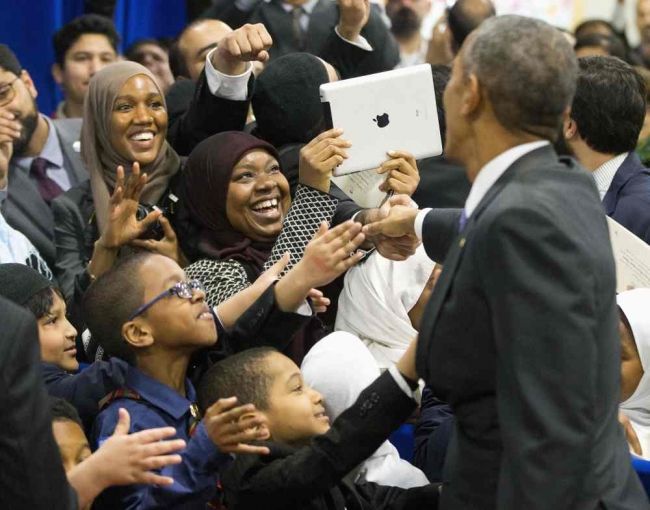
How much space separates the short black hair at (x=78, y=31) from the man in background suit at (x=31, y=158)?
82cm

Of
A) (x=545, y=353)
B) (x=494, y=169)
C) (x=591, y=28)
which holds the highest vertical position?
(x=494, y=169)

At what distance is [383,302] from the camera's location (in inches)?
138

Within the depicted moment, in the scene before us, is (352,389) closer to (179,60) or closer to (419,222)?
(419,222)

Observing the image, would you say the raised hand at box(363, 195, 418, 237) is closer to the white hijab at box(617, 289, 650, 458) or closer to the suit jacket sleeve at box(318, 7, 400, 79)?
the white hijab at box(617, 289, 650, 458)

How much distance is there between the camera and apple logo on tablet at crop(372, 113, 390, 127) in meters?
3.61

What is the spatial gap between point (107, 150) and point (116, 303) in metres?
1.14

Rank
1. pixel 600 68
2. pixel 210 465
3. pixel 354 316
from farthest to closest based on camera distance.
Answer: pixel 600 68 → pixel 354 316 → pixel 210 465

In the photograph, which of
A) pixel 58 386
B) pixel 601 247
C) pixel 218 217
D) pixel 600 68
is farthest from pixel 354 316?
pixel 601 247

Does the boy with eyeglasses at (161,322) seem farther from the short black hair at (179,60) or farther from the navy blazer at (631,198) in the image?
the short black hair at (179,60)

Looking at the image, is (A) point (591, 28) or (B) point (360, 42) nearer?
(B) point (360, 42)

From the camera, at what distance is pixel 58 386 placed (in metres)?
3.16

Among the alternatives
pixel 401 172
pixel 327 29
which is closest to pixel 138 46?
pixel 327 29

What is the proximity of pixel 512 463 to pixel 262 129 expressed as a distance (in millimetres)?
2264

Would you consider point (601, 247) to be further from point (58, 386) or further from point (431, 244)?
point (58, 386)
